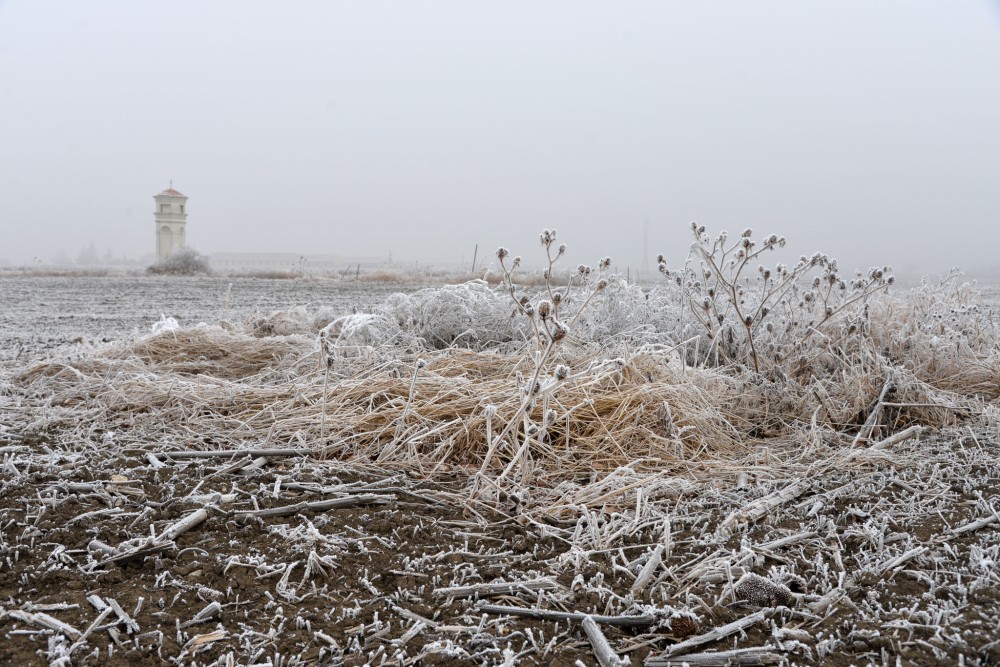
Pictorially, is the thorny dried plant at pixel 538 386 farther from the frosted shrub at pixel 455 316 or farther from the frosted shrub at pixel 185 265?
the frosted shrub at pixel 185 265

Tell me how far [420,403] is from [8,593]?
1756 millimetres

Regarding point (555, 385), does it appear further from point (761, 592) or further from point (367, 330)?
point (367, 330)

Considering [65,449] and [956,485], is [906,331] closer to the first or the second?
Answer: [956,485]

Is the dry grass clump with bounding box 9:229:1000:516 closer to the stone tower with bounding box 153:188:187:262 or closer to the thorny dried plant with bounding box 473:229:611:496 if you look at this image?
the thorny dried plant with bounding box 473:229:611:496

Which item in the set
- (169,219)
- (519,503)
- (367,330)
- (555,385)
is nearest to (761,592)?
(519,503)

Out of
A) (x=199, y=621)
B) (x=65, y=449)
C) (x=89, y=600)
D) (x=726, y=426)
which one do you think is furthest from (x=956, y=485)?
(x=65, y=449)

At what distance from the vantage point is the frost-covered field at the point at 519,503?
1.65 meters

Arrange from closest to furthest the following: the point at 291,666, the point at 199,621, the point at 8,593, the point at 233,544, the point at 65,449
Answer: the point at 291,666, the point at 199,621, the point at 8,593, the point at 233,544, the point at 65,449

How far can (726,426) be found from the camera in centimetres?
343

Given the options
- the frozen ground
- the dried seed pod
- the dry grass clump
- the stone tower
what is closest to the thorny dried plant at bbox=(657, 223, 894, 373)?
the dry grass clump

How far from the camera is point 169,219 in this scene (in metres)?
56.0

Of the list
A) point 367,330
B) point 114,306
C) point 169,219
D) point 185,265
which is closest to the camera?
point 367,330

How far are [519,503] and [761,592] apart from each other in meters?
0.86

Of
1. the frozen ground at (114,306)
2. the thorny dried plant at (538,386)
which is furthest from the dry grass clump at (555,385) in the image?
the frozen ground at (114,306)
